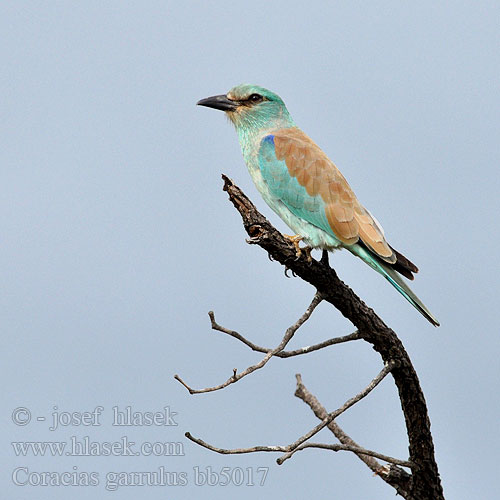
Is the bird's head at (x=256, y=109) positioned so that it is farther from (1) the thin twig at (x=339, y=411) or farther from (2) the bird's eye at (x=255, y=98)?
(1) the thin twig at (x=339, y=411)

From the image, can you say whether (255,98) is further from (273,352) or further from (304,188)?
(273,352)

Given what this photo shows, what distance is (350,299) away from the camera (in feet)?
17.6

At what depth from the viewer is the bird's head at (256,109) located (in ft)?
22.4

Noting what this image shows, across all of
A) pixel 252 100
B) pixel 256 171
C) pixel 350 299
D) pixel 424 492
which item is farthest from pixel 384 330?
pixel 252 100

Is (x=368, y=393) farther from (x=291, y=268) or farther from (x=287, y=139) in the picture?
(x=287, y=139)

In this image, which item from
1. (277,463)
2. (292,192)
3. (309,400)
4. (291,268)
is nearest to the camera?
(277,463)

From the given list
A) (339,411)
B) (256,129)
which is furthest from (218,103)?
(339,411)

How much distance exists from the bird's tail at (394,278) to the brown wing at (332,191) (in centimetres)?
7

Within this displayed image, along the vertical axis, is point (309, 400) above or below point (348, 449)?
above

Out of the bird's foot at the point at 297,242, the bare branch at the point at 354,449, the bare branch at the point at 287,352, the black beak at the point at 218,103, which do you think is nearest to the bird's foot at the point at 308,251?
the bird's foot at the point at 297,242

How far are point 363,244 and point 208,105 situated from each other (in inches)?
80.9

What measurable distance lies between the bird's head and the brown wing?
0.34m

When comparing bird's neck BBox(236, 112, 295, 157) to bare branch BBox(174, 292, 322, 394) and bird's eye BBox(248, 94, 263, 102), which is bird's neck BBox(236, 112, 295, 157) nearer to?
bird's eye BBox(248, 94, 263, 102)

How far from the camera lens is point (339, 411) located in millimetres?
4824
